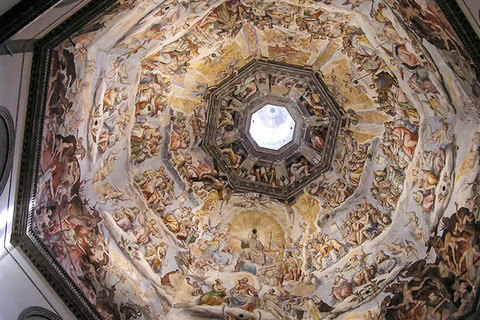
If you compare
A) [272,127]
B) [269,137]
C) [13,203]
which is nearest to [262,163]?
[269,137]

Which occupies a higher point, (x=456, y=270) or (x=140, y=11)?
(x=140, y=11)

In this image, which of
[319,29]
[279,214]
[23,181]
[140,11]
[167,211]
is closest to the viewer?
[23,181]

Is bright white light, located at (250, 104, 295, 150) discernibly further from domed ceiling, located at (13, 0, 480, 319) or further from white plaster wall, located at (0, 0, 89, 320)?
white plaster wall, located at (0, 0, 89, 320)

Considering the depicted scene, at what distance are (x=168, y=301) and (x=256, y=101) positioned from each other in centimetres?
655

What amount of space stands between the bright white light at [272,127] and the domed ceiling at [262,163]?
0.07 m

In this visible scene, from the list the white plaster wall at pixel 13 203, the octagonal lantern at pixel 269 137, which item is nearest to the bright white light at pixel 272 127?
the octagonal lantern at pixel 269 137

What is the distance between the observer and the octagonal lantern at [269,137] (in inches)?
590

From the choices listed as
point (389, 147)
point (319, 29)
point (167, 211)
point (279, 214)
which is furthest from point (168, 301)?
point (319, 29)

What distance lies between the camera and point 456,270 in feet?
36.7

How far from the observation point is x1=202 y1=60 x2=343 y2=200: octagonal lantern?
14992 mm

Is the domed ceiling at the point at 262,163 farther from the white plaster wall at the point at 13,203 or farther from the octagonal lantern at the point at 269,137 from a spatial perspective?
the white plaster wall at the point at 13,203

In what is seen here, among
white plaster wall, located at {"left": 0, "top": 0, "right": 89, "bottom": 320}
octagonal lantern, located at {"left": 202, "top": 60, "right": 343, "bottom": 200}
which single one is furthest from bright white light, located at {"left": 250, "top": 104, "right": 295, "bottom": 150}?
white plaster wall, located at {"left": 0, "top": 0, "right": 89, "bottom": 320}

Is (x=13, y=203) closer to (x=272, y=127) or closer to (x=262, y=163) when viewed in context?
(x=262, y=163)

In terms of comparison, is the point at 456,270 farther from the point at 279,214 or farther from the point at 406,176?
the point at 279,214
